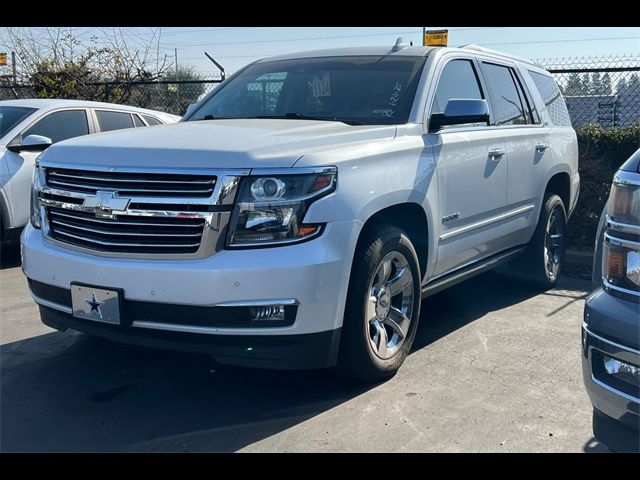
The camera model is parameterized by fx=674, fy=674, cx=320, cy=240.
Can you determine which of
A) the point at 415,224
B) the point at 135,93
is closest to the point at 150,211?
the point at 415,224

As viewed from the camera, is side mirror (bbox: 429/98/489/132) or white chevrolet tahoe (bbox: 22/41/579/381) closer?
white chevrolet tahoe (bbox: 22/41/579/381)

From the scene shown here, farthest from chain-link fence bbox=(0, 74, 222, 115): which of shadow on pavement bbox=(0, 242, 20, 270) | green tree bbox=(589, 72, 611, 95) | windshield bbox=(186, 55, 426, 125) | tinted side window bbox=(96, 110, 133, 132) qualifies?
windshield bbox=(186, 55, 426, 125)

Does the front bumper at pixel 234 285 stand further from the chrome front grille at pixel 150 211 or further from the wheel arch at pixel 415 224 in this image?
the wheel arch at pixel 415 224

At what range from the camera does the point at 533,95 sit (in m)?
6.07

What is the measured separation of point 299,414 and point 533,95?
3921 mm

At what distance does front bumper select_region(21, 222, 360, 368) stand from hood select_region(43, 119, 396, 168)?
46 centimetres

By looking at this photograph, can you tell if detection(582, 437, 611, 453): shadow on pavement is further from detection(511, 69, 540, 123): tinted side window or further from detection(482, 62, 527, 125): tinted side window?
detection(511, 69, 540, 123): tinted side window

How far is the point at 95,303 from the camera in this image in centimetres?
342

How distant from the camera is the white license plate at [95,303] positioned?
11.0 feet

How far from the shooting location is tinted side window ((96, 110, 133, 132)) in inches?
315

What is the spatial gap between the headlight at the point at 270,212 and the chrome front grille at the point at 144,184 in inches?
7.2

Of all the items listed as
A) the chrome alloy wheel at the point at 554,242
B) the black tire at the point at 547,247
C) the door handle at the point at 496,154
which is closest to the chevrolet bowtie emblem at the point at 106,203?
the door handle at the point at 496,154

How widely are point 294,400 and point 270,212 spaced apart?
1119 mm
